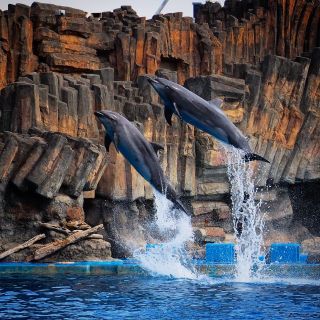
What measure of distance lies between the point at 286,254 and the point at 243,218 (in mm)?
1433

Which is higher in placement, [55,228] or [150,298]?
[55,228]

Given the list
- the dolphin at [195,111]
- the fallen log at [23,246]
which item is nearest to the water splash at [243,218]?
the fallen log at [23,246]

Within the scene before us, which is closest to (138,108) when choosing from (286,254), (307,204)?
(286,254)

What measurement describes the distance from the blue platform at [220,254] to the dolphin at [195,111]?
5864 millimetres

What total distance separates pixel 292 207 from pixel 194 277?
35.1 feet

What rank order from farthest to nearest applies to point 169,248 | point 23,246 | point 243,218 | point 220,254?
point 243,218 < point 169,248 < point 220,254 < point 23,246

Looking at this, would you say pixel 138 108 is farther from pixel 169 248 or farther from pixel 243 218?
pixel 169 248

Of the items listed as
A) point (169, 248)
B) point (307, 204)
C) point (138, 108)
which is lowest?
point (169, 248)

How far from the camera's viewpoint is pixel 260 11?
27406 millimetres

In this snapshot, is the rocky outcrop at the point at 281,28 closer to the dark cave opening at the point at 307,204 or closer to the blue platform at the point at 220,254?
the dark cave opening at the point at 307,204

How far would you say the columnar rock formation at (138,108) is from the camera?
15.1m

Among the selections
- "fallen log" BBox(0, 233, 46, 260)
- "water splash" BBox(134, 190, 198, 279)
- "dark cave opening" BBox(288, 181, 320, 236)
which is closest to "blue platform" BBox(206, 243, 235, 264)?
"water splash" BBox(134, 190, 198, 279)

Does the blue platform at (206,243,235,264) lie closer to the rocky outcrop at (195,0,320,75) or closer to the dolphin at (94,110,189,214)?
the dolphin at (94,110,189,214)

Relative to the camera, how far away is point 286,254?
49.3ft
